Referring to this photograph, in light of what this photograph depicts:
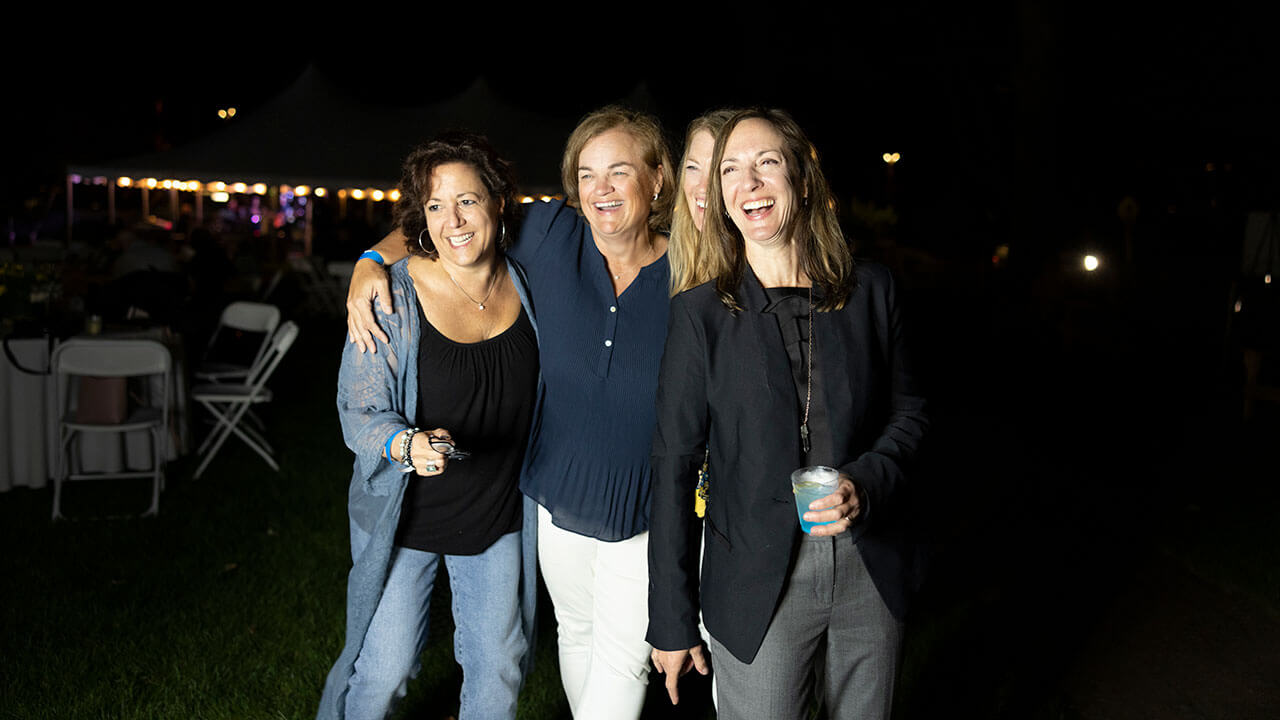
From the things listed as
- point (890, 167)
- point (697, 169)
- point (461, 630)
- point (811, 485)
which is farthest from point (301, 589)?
point (890, 167)

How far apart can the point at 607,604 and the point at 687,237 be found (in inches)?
39.1

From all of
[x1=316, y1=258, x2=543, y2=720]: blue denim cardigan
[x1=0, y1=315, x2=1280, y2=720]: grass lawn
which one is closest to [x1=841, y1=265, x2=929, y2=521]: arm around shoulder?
[x1=316, y1=258, x2=543, y2=720]: blue denim cardigan

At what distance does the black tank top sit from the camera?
8.57 feet

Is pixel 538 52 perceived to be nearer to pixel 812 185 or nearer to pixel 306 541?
pixel 306 541

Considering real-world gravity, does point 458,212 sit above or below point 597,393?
above

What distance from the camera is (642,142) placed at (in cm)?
262

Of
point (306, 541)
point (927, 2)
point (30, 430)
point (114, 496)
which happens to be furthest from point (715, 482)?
point (927, 2)

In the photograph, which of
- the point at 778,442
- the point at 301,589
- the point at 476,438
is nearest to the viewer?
the point at 778,442

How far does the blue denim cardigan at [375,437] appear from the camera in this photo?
2.46 m

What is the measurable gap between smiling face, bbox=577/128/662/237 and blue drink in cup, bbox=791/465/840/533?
3.18ft

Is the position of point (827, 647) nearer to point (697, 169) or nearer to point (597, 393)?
point (597, 393)

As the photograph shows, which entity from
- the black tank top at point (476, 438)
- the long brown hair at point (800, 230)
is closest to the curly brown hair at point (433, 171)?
the black tank top at point (476, 438)

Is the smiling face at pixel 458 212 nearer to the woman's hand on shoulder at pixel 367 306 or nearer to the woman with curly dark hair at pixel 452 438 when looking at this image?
the woman with curly dark hair at pixel 452 438

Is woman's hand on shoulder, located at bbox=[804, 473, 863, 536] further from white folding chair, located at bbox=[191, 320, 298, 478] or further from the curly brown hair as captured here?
white folding chair, located at bbox=[191, 320, 298, 478]
